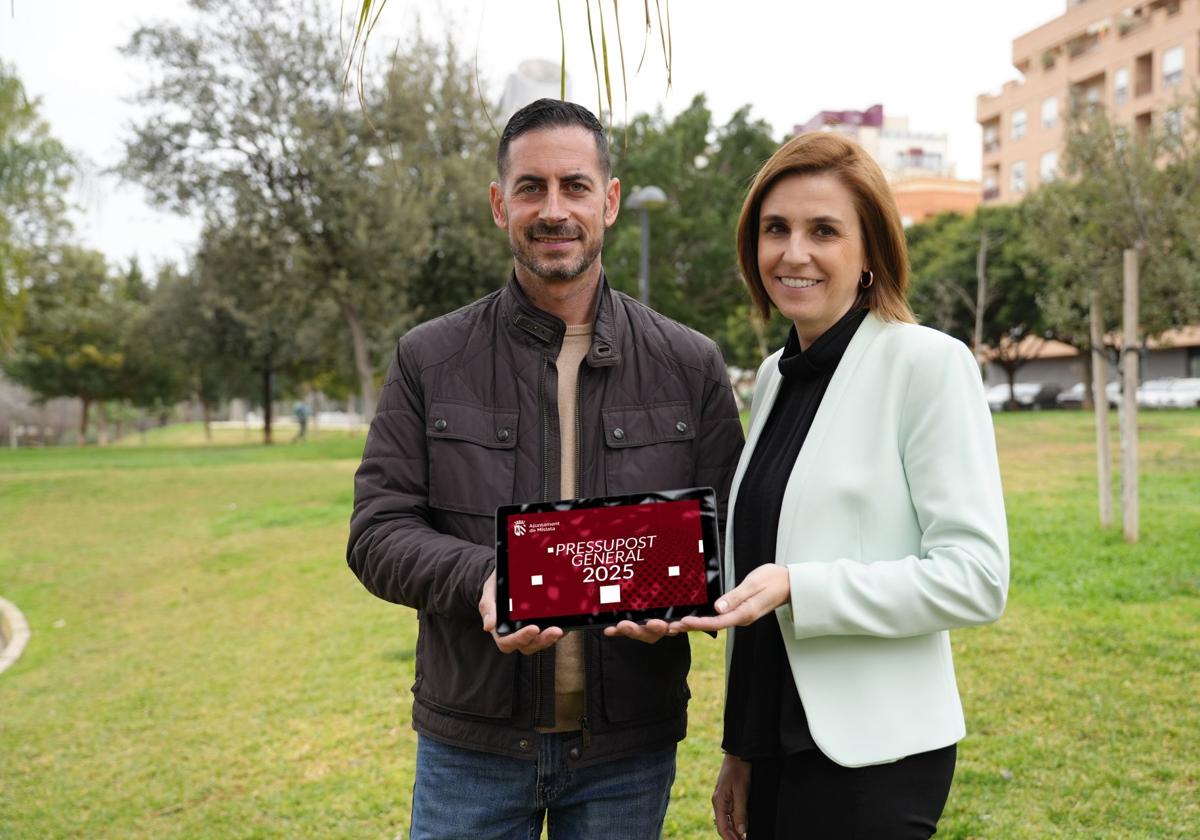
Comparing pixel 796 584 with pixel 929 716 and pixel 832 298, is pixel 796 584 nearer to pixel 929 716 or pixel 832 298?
pixel 929 716

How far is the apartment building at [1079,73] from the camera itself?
41188mm

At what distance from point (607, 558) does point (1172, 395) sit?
132ft

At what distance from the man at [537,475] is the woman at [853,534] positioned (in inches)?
10.2

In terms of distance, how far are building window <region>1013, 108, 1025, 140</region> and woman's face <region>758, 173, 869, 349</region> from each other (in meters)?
55.8

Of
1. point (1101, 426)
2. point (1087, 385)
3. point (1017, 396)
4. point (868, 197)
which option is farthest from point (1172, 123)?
point (1017, 396)

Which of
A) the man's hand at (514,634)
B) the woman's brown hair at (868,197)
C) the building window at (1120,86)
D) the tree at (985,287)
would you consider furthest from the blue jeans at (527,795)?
the building window at (1120,86)

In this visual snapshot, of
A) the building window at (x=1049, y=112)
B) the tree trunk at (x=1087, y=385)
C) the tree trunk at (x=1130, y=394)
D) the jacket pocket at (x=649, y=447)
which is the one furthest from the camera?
the building window at (x=1049, y=112)

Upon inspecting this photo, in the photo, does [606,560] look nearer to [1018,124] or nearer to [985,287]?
[985,287]

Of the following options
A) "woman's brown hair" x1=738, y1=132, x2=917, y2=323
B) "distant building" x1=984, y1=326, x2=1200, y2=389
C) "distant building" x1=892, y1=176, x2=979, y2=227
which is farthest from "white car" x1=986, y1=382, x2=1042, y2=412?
"woman's brown hair" x1=738, y1=132, x2=917, y2=323

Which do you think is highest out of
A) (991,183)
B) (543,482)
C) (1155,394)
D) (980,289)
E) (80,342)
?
(991,183)

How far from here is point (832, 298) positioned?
2184 millimetres

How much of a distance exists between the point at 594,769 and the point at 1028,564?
7657 millimetres

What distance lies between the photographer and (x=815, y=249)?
85.1 inches

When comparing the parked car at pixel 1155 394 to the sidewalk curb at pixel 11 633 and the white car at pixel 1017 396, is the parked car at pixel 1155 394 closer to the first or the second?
the white car at pixel 1017 396
